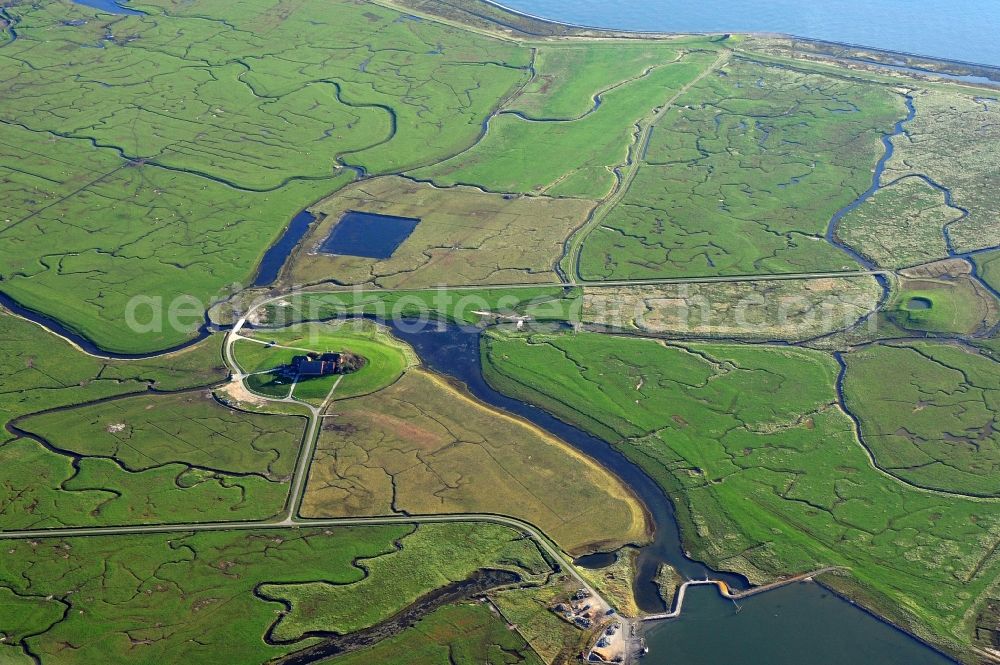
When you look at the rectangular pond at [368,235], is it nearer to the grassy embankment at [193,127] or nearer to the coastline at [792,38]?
the grassy embankment at [193,127]

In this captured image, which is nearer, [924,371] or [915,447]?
[915,447]

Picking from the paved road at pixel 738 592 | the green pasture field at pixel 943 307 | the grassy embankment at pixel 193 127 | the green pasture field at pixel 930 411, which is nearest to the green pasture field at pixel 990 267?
the green pasture field at pixel 943 307

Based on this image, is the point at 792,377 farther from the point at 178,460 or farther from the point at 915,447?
the point at 178,460

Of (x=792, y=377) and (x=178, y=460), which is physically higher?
(x=792, y=377)

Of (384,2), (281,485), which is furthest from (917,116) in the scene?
(281,485)

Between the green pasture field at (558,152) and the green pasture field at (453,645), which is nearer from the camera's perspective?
the green pasture field at (453,645)

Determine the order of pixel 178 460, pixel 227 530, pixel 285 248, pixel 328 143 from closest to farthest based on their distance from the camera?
pixel 227 530 → pixel 178 460 → pixel 285 248 → pixel 328 143

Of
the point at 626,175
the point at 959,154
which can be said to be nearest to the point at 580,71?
the point at 626,175
